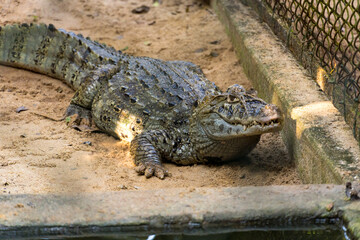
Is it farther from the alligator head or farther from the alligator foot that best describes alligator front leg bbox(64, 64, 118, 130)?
the alligator head

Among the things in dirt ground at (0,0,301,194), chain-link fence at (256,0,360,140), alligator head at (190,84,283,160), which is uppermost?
chain-link fence at (256,0,360,140)

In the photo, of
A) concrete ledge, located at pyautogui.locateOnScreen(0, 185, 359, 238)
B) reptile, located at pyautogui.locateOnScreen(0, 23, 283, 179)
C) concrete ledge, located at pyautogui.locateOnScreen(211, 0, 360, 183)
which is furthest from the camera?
reptile, located at pyautogui.locateOnScreen(0, 23, 283, 179)

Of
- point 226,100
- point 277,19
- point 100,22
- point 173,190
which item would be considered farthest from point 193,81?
point 100,22

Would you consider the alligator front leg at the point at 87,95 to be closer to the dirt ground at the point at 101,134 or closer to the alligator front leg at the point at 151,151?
the dirt ground at the point at 101,134

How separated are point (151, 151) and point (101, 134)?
2.78ft

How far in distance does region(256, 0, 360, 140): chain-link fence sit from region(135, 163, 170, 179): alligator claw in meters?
1.37

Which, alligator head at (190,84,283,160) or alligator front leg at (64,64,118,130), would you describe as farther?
alligator front leg at (64,64,118,130)

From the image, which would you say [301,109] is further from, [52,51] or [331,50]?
[52,51]

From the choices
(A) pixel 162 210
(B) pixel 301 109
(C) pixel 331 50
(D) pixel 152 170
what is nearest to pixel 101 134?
(D) pixel 152 170

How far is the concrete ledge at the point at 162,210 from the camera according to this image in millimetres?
2631

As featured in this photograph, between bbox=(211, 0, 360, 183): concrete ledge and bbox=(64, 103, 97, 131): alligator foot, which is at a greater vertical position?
bbox=(211, 0, 360, 183): concrete ledge

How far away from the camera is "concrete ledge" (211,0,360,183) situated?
11.0 feet

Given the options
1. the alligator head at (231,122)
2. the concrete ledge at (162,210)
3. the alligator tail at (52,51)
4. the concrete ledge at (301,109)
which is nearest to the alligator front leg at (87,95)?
the alligator tail at (52,51)

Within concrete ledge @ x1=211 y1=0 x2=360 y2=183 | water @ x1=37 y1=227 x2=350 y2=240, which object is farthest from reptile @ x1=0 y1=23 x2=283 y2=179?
water @ x1=37 y1=227 x2=350 y2=240
